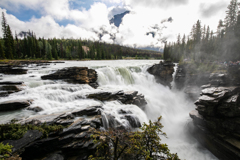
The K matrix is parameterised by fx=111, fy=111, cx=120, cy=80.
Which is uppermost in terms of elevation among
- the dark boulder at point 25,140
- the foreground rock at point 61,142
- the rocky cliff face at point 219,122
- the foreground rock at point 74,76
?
the foreground rock at point 74,76

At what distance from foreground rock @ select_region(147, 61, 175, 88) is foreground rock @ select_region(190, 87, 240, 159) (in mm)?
16954

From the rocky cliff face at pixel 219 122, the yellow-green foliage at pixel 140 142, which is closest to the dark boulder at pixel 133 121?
the yellow-green foliage at pixel 140 142

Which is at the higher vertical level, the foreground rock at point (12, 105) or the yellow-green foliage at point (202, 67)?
the yellow-green foliage at point (202, 67)

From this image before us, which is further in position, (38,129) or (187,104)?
(187,104)

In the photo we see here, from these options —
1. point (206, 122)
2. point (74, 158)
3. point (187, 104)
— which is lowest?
point (187, 104)

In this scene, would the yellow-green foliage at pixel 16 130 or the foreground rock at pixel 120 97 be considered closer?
the yellow-green foliage at pixel 16 130

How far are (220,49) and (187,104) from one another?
26857mm

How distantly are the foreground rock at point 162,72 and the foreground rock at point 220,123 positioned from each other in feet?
55.6

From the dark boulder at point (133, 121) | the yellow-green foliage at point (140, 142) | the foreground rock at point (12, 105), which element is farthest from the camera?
the dark boulder at point (133, 121)

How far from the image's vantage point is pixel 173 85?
3519 cm

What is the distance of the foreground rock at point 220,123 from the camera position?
1218 cm

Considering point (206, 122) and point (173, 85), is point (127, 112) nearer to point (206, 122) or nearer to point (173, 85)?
point (206, 122)

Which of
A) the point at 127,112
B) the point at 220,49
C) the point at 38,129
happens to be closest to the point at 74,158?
the point at 38,129

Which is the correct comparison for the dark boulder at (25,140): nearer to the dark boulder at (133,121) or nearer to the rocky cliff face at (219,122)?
the dark boulder at (133,121)
